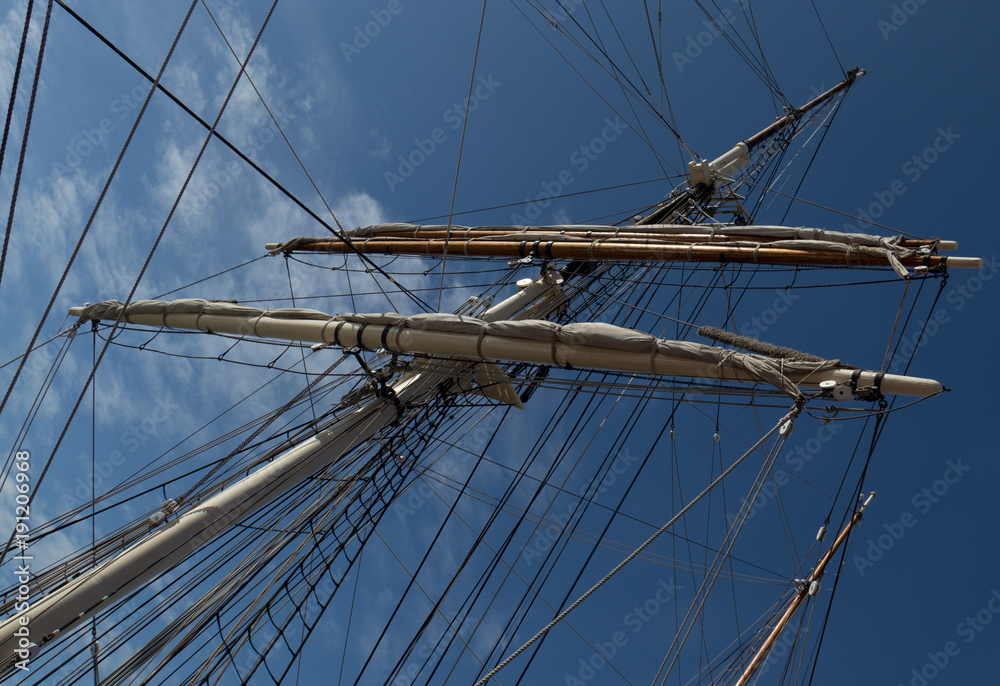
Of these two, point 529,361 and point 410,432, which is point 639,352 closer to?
point 529,361

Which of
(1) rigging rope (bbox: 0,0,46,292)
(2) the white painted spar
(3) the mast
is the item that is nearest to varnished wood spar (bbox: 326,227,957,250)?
(2) the white painted spar

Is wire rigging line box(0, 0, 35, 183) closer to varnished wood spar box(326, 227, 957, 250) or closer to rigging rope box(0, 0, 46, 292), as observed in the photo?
rigging rope box(0, 0, 46, 292)

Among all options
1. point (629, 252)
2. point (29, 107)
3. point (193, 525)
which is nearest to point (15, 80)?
point (29, 107)

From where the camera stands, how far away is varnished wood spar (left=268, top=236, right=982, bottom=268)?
34.7 feet

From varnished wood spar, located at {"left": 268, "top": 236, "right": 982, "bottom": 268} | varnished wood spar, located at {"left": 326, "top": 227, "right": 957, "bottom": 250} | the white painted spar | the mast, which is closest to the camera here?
the mast

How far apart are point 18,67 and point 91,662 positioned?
5868 mm

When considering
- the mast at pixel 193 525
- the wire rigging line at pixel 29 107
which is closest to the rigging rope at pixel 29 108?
the wire rigging line at pixel 29 107

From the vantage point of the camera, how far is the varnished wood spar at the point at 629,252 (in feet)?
34.7

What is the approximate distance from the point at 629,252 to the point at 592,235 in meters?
1.53

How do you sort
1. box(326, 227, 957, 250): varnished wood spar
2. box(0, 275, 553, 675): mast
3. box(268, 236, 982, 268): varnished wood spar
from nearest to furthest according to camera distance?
box(0, 275, 553, 675): mast
box(268, 236, 982, 268): varnished wood spar
box(326, 227, 957, 250): varnished wood spar

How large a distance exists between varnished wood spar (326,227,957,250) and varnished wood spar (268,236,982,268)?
8.6 inches

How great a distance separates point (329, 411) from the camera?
32.6 ft

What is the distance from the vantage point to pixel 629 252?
12.0 m

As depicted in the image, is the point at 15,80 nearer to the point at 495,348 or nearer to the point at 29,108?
the point at 29,108
